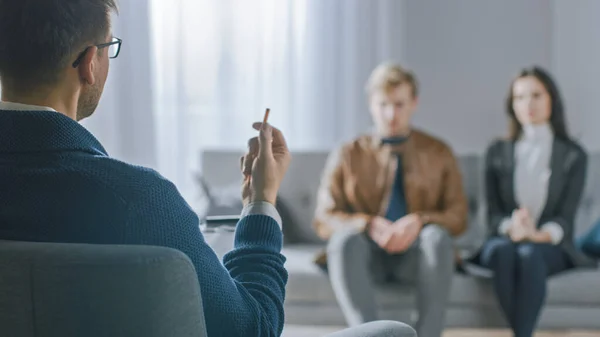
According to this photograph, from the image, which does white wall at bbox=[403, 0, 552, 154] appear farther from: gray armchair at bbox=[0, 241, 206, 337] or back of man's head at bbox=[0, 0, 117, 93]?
gray armchair at bbox=[0, 241, 206, 337]

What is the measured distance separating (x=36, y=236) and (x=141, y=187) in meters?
0.13

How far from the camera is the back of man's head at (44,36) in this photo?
0.96 meters

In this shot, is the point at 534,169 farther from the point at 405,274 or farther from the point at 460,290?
the point at 405,274

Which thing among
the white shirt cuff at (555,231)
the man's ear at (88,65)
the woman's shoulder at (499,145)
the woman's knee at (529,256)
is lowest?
the woman's knee at (529,256)

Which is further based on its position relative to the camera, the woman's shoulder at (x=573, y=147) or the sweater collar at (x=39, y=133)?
the woman's shoulder at (x=573, y=147)

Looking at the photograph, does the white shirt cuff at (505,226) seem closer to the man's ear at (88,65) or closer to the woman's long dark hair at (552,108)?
the woman's long dark hair at (552,108)

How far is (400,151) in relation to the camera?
309 cm

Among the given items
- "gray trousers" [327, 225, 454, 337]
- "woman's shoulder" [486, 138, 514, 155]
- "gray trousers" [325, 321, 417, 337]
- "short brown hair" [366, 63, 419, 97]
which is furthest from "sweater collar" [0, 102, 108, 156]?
"woman's shoulder" [486, 138, 514, 155]

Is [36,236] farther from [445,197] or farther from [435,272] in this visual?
[445,197]

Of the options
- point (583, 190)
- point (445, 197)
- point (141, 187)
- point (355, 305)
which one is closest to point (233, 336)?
point (141, 187)

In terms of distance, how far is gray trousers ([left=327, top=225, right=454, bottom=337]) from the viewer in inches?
107

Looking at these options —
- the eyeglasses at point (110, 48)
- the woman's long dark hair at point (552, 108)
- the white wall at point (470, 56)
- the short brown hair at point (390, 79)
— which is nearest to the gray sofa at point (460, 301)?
the woman's long dark hair at point (552, 108)

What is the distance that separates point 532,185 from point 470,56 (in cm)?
118

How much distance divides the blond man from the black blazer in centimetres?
17
